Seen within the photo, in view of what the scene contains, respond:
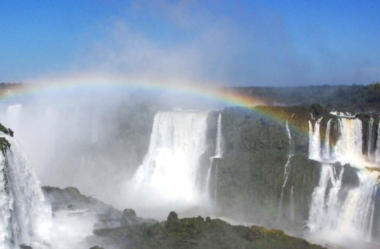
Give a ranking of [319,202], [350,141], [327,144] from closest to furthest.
Result: [319,202]
[350,141]
[327,144]

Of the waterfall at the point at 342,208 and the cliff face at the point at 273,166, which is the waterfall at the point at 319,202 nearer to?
the waterfall at the point at 342,208

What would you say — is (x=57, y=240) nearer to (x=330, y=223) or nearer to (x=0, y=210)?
(x=0, y=210)

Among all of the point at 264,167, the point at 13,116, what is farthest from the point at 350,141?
the point at 13,116

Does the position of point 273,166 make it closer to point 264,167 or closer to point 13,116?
point 264,167

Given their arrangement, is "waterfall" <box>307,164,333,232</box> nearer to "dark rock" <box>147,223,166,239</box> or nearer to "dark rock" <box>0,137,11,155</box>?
"dark rock" <box>147,223,166,239</box>

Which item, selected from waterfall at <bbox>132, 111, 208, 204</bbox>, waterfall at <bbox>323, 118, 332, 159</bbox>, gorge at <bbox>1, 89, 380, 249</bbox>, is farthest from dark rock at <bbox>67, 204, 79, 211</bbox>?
waterfall at <bbox>323, 118, 332, 159</bbox>

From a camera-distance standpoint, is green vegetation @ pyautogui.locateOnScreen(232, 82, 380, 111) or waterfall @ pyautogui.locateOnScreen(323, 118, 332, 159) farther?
green vegetation @ pyautogui.locateOnScreen(232, 82, 380, 111)

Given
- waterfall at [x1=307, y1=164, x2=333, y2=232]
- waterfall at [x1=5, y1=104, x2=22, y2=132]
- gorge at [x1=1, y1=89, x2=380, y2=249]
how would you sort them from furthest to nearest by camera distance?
waterfall at [x1=5, y1=104, x2=22, y2=132], waterfall at [x1=307, y1=164, x2=333, y2=232], gorge at [x1=1, y1=89, x2=380, y2=249]
